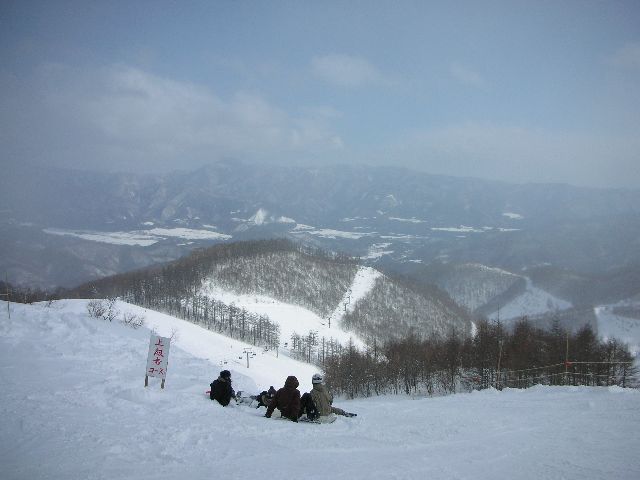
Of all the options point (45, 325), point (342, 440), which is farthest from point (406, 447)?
point (45, 325)

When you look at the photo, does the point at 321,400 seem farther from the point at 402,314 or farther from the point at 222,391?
the point at 402,314

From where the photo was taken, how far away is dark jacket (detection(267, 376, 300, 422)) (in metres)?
12.4

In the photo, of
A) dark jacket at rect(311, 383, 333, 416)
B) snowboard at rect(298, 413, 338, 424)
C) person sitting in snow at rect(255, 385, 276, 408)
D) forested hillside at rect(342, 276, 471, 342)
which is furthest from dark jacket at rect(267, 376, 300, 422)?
forested hillside at rect(342, 276, 471, 342)

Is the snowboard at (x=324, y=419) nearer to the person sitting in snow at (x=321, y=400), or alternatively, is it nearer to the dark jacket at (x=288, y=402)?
the person sitting in snow at (x=321, y=400)

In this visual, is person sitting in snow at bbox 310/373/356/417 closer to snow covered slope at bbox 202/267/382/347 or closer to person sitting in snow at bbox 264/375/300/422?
person sitting in snow at bbox 264/375/300/422

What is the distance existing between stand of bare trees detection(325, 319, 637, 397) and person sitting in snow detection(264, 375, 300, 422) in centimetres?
2893

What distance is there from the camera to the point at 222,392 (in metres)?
13.5

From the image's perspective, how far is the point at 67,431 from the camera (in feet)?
29.1

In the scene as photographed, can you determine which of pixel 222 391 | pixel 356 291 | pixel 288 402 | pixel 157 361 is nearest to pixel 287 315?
pixel 356 291

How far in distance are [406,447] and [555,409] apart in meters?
5.97

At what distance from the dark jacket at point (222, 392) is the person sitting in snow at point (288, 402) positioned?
59.7 inches

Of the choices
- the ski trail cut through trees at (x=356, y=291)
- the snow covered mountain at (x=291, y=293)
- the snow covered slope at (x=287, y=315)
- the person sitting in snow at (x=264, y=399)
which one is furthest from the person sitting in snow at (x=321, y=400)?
the ski trail cut through trees at (x=356, y=291)

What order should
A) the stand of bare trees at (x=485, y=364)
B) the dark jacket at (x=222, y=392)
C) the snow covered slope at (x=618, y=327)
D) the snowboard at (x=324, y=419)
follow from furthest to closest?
1. the snow covered slope at (x=618, y=327)
2. the stand of bare trees at (x=485, y=364)
3. the dark jacket at (x=222, y=392)
4. the snowboard at (x=324, y=419)

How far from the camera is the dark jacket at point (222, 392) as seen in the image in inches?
527
